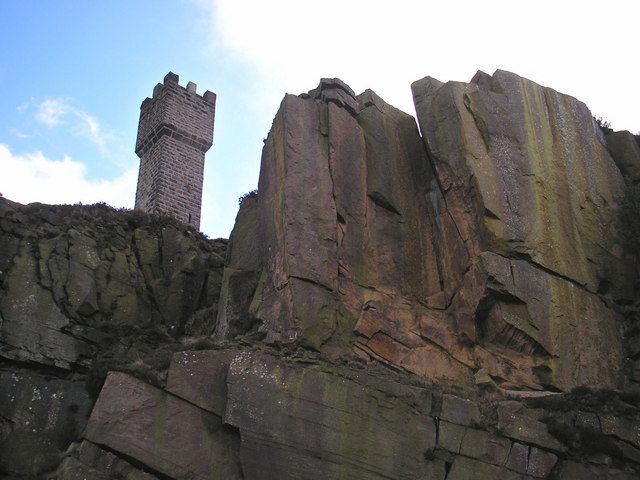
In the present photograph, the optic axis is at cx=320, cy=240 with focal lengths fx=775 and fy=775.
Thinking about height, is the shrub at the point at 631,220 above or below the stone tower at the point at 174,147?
below

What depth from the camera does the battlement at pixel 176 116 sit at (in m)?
34.9

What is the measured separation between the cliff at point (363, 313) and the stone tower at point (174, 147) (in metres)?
9.38

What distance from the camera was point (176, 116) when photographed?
3531 centimetres

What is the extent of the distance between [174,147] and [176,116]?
1733 millimetres

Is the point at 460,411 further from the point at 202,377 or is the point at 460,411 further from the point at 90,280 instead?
the point at 90,280

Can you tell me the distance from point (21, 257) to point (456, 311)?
448 inches

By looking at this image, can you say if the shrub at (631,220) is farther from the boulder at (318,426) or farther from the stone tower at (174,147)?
the stone tower at (174,147)

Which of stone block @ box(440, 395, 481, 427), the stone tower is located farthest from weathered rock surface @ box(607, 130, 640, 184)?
the stone tower

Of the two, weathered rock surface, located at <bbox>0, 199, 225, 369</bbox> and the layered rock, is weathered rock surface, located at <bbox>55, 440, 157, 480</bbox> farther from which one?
weathered rock surface, located at <bbox>0, 199, 225, 369</bbox>

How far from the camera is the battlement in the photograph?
3494 centimetres

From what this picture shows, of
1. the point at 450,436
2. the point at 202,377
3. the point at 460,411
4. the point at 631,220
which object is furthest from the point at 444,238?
the point at 202,377

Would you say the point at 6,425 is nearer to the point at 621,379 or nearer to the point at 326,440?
the point at 326,440

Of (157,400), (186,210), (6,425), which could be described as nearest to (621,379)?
(157,400)

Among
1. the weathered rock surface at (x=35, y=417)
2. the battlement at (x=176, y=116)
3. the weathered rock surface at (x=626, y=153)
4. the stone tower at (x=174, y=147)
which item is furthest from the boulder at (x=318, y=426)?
the battlement at (x=176, y=116)
